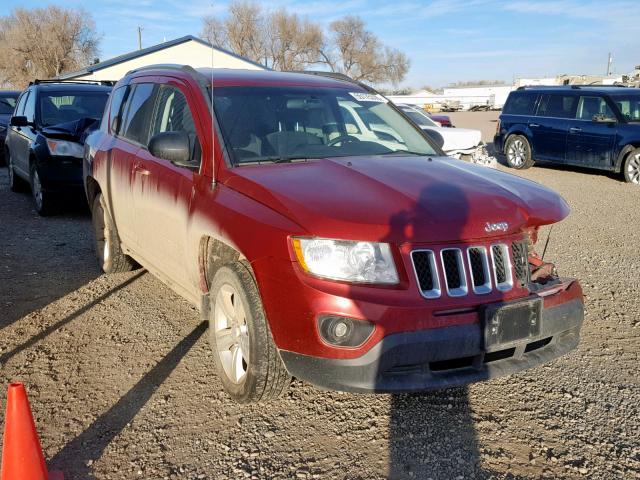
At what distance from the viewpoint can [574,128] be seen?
557 inches

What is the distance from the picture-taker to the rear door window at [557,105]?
14.5 meters

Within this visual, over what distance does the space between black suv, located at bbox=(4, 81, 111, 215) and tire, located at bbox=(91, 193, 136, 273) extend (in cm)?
266

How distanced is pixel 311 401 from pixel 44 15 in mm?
70466

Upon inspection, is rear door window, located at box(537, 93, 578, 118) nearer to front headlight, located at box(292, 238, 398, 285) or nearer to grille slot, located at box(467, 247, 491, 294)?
grille slot, located at box(467, 247, 491, 294)

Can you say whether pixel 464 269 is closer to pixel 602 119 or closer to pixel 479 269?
pixel 479 269

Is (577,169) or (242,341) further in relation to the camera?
(577,169)

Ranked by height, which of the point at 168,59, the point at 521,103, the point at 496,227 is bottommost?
the point at 496,227

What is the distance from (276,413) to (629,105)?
1260 centimetres

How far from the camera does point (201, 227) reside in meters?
3.87

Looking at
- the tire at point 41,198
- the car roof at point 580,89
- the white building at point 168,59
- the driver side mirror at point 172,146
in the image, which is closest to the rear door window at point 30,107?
the tire at point 41,198

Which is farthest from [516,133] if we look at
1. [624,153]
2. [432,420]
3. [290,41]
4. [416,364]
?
[290,41]

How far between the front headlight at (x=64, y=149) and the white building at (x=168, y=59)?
21.8 metres

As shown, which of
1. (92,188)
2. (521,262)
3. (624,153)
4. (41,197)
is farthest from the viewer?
(624,153)

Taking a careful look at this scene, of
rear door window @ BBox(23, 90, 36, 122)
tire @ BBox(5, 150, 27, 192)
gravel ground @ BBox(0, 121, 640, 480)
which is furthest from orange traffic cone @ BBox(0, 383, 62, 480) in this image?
tire @ BBox(5, 150, 27, 192)
